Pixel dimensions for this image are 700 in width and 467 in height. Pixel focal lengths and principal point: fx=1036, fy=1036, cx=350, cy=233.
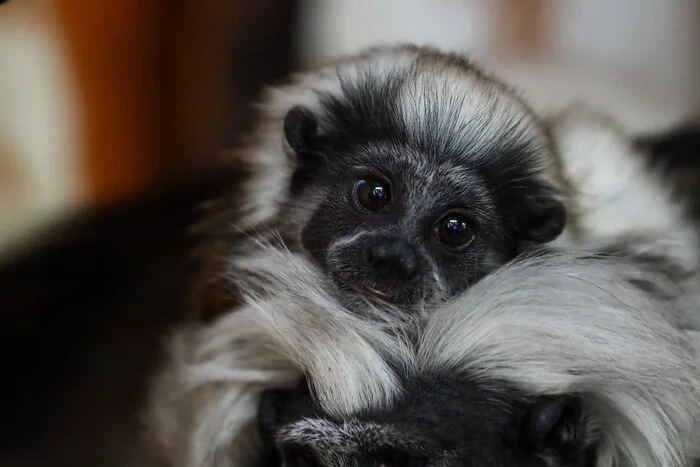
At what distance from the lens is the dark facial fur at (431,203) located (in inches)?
48.8

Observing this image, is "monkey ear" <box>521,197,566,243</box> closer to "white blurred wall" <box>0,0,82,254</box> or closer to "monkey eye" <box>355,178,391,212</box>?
"monkey eye" <box>355,178,391,212</box>

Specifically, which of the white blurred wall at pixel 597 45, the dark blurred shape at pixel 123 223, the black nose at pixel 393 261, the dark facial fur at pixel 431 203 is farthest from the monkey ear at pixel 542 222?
the white blurred wall at pixel 597 45

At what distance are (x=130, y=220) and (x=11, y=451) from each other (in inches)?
22.9

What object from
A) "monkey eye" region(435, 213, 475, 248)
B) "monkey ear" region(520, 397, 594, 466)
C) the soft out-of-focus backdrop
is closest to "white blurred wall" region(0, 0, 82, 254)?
the soft out-of-focus backdrop

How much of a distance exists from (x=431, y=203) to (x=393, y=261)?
10cm

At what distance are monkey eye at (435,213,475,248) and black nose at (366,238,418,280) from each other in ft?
0.21

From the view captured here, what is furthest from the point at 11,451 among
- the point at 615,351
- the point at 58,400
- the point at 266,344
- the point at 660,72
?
the point at 660,72

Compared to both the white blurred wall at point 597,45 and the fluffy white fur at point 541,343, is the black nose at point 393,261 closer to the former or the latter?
the fluffy white fur at point 541,343

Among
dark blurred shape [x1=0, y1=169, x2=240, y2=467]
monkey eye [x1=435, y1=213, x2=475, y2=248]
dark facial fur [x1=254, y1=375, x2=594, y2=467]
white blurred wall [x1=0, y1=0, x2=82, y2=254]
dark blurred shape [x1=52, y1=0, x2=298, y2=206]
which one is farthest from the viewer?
dark blurred shape [x1=52, y1=0, x2=298, y2=206]

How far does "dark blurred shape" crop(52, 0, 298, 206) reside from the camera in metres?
2.28

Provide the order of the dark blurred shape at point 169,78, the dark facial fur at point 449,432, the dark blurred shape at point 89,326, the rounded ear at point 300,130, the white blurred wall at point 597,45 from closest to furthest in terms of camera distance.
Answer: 1. the dark facial fur at point 449,432
2. the rounded ear at point 300,130
3. the dark blurred shape at point 89,326
4. the white blurred wall at point 597,45
5. the dark blurred shape at point 169,78

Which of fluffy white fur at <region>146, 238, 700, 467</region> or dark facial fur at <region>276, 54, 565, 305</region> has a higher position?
dark facial fur at <region>276, 54, 565, 305</region>

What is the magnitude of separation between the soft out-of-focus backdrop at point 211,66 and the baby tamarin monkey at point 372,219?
1.71 feet

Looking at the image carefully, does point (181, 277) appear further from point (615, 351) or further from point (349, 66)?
point (615, 351)
